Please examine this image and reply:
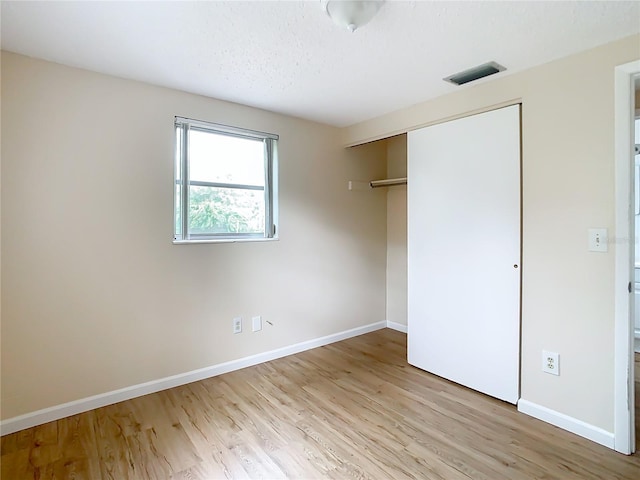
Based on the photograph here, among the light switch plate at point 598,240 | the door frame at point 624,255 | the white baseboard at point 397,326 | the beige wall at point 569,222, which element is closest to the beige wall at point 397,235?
the white baseboard at point 397,326

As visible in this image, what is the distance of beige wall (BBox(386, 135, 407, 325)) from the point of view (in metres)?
4.02

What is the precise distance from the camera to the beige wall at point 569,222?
76.1 inches

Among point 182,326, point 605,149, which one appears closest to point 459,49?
point 605,149

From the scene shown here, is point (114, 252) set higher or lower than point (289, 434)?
higher

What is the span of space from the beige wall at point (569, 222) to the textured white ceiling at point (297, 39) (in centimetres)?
15

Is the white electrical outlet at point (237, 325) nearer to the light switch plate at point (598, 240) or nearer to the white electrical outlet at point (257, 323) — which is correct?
the white electrical outlet at point (257, 323)

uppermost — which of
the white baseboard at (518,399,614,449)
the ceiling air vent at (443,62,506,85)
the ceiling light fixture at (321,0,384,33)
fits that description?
the ceiling air vent at (443,62,506,85)

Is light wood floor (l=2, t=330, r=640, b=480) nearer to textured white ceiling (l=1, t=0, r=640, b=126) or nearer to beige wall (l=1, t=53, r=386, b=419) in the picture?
beige wall (l=1, t=53, r=386, b=419)

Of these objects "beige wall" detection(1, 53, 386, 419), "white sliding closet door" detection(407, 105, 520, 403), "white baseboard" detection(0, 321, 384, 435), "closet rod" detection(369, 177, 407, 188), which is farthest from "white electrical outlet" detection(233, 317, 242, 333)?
"closet rod" detection(369, 177, 407, 188)

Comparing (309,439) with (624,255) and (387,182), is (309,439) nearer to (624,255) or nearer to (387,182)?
(624,255)

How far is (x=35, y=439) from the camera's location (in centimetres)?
199

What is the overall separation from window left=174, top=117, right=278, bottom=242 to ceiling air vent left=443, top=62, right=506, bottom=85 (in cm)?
161

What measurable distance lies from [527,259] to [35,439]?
3276 mm

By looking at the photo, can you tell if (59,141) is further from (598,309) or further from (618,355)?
(618,355)
